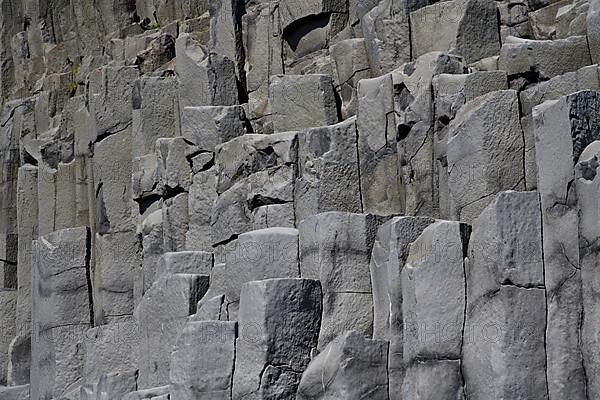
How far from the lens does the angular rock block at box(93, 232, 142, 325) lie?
47.6 feet

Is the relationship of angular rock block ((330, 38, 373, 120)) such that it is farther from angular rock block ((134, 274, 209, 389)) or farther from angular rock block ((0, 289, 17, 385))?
angular rock block ((0, 289, 17, 385))

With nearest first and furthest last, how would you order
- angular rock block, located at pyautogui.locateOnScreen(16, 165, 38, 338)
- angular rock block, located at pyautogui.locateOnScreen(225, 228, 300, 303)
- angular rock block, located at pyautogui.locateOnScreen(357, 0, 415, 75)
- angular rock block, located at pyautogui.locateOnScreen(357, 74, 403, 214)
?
angular rock block, located at pyautogui.locateOnScreen(225, 228, 300, 303), angular rock block, located at pyautogui.locateOnScreen(357, 74, 403, 214), angular rock block, located at pyautogui.locateOnScreen(357, 0, 415, 75), angular rock block, located at pyautogui.locateOnScreen(16, 165, 38, 338)

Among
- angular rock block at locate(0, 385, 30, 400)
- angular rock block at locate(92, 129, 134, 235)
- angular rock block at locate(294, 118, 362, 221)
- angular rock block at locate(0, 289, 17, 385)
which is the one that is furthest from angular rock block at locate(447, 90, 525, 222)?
angular rock block at locate(0, 289, 17, 385)

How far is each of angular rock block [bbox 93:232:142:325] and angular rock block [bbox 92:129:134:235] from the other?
0.13 m

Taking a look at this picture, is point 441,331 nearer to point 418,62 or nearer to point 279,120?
point 418,62

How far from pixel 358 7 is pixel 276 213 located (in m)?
2.55

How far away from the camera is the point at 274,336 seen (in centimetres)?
1043

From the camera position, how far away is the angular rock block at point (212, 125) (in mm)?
13297

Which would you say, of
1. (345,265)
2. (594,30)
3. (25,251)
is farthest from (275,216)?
(25,251)

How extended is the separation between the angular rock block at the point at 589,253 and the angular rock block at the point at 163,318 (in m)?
3.94

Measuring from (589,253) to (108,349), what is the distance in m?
5.75

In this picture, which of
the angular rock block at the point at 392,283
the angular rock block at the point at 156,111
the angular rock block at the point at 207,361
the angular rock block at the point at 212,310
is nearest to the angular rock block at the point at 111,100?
the angular rock block at the point at 156,111

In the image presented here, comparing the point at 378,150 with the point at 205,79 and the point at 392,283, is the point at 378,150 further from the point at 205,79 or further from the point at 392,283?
the point at 205,79

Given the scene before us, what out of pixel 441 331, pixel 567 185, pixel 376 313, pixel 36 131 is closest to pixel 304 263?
pixel 376 313
